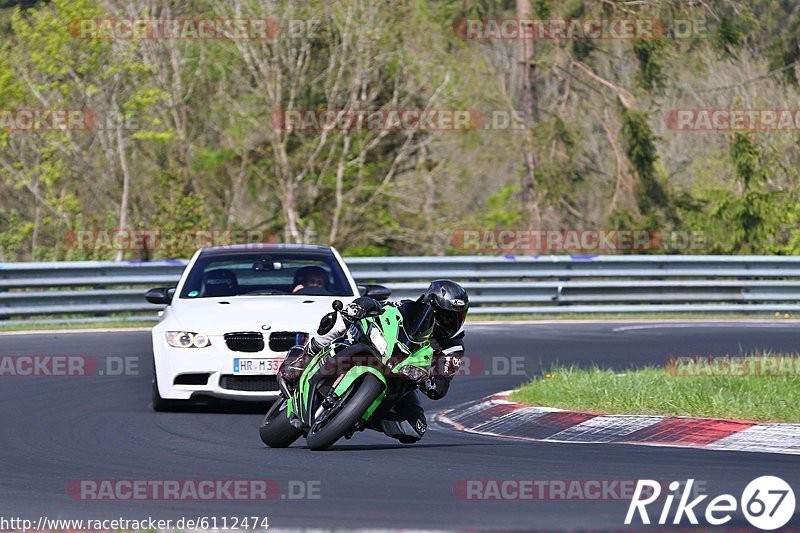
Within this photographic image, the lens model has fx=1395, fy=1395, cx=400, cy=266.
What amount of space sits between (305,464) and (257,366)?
2951 millimetres

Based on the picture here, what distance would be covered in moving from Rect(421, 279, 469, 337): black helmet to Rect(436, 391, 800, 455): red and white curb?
1657 millimetres

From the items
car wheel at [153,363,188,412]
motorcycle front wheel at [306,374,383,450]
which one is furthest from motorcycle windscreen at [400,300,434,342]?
car wheel at [153,363,188,412]

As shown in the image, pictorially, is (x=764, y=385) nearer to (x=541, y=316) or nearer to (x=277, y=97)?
(x=541, y=316)

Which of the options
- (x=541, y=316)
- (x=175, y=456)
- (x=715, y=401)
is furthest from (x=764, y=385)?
(x=541, y=316)

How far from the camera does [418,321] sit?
8523 millimetres

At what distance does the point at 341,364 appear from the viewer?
8.62m

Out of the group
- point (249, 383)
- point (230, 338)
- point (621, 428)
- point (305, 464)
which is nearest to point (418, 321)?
point (305, 464)

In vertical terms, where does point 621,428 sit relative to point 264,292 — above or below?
below

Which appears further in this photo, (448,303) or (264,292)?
(264,292)

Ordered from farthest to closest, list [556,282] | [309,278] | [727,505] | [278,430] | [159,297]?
[556,282], [309,278], [159,297], [278,430], [727,505]

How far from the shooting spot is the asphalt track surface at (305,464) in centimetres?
665

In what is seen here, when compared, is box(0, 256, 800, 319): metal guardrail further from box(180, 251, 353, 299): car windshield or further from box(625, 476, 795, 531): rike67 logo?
box(625, 476, 795, 531): rike67 logo

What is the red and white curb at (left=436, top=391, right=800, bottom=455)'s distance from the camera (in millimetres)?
9023

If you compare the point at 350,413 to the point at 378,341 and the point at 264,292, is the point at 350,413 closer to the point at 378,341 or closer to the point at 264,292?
the point at 378,341
